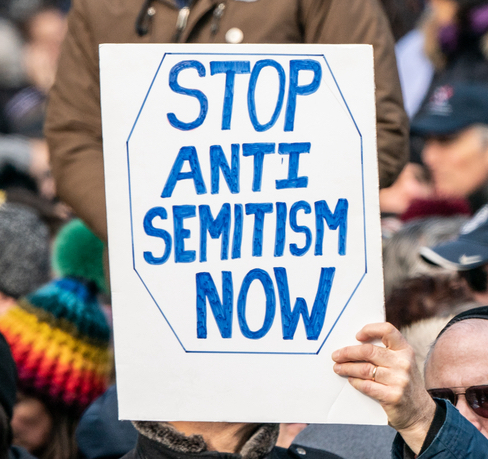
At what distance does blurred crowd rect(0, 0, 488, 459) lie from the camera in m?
2.14

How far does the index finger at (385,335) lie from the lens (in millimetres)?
1288

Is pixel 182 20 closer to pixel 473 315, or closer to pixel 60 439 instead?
pixel 473 315

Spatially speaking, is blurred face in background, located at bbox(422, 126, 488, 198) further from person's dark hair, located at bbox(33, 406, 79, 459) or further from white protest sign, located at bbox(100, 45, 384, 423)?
white protest sign, located at bbox(100, 45, 384, 423)

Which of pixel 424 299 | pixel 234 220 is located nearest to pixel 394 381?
pixel 234 220

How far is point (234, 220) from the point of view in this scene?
1.38 meters

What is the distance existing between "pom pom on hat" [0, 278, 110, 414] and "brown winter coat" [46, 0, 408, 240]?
358 millimetres

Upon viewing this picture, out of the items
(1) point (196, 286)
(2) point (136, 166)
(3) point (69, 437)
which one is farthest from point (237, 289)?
(3) point (69, 437)

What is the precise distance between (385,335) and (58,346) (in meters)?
1.18

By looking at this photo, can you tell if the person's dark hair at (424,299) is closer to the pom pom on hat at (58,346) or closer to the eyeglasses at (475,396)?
the eyeglasses at (475,396)

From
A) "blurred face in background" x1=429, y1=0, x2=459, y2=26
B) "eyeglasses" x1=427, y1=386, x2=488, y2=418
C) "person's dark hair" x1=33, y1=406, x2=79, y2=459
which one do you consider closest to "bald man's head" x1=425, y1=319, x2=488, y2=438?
"eyeglasses" x1=427, y1=386, x2=488, y2=418

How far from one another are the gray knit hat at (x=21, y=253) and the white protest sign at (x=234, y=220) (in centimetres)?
132

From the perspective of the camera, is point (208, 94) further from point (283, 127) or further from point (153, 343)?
point (153, 343)

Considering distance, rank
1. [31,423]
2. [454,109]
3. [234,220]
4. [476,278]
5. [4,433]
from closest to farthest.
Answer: [234,220], [4,433], [31,423], [476,278], [454,109]

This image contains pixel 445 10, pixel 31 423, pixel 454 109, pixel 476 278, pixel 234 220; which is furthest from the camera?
pixel 445 10
